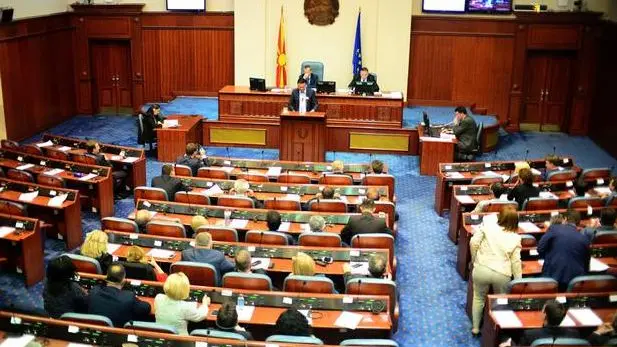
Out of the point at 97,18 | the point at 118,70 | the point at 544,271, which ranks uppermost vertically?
the point at 97,18

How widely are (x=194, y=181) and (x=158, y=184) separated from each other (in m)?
0.64

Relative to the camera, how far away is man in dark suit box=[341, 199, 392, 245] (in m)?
7.72

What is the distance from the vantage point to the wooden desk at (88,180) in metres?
10.2

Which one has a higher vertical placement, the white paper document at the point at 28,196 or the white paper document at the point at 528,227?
the white paper document at the point at 28,196

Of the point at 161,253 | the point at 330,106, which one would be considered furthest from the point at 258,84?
the point at 161,253

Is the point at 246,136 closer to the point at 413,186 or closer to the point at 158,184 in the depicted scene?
the point at 413,186

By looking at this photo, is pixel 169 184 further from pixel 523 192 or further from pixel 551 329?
pixel 551 329

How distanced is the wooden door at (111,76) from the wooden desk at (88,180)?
272 inches

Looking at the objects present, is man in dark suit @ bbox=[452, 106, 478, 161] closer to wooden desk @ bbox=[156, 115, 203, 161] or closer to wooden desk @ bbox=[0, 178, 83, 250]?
wooden desk @ bbox=[156, 115, 203, 161]

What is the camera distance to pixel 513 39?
52.4ft

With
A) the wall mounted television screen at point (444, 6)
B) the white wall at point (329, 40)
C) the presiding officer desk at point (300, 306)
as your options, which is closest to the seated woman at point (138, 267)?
the presiding officer desk at point (300, 306)

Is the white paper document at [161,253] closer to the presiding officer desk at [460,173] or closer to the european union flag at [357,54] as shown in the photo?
the presiding officer desk at [460,173]

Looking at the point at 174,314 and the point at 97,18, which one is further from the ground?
the point at 97,18

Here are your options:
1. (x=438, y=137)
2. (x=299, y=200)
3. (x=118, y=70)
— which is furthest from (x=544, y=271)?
(x=118, y=70)
